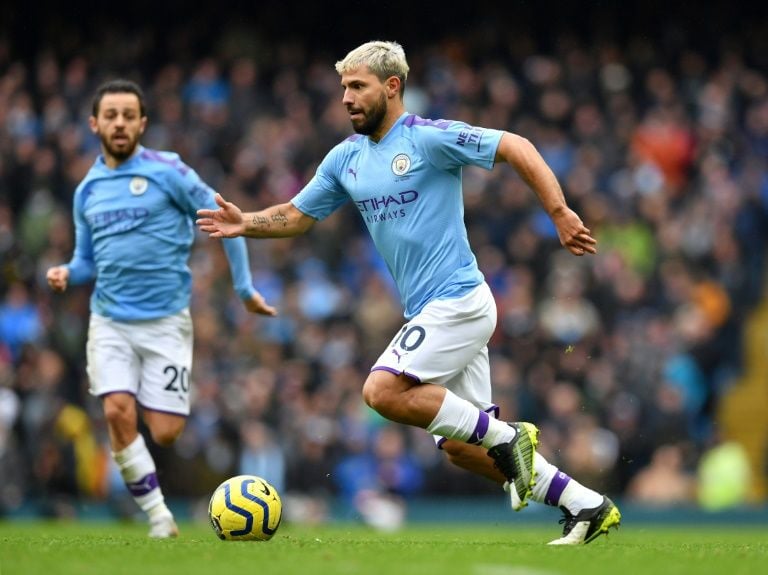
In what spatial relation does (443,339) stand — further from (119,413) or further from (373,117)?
(119,413)

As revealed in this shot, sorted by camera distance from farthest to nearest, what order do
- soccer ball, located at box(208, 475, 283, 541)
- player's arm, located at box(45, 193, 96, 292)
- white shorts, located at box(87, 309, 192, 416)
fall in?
player's arm, located at box(45, 193, 96, 292), white shorts, located at box(87, 309, 192, 416), soccer ball, located at box(208, 475, 283, 541)

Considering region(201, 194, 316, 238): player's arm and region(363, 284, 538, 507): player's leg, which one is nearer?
region(363, 284, 538, 507): player's leg

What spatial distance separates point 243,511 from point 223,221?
66.3 inches

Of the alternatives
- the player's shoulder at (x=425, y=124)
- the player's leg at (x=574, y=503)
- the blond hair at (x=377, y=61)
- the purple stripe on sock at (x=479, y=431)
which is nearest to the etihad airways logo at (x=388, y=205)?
the player's shoulder at (x=425, y=124)

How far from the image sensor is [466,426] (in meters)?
7.96

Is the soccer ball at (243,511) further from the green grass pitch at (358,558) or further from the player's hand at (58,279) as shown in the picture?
the player's hand at (58,279)

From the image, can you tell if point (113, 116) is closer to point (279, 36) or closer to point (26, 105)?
point (26, 105)

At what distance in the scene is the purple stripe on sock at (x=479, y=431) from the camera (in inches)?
314

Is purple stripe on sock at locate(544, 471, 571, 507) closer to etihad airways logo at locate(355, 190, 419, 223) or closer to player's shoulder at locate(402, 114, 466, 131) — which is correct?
etihad airways logo at locate(355, 190, 419, 223)

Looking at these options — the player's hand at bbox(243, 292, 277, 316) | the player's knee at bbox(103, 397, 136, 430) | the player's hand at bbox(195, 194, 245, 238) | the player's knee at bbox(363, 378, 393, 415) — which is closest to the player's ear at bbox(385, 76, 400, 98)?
the player's hand at bbox(195, 194, 245, 238)

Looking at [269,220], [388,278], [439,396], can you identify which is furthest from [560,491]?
[388,278]

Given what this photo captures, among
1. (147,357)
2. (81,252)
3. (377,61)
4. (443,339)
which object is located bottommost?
(147,357)

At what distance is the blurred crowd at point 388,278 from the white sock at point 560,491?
816cm

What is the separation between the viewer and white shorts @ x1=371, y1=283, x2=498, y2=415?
8008mm
